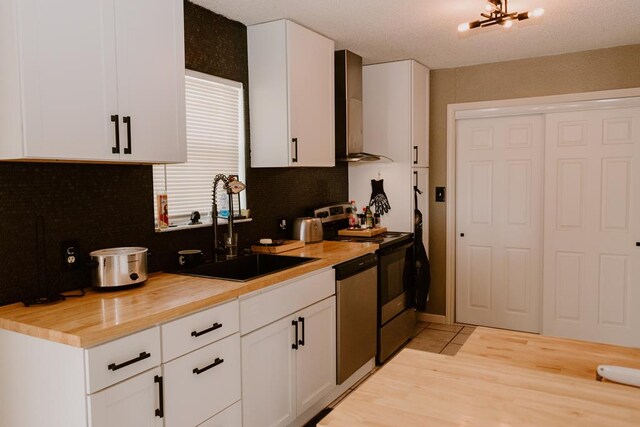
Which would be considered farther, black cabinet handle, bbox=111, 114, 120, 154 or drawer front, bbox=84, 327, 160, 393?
black cabinet handle, bbox=111, 114, 120, 154

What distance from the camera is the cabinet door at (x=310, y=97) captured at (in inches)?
131

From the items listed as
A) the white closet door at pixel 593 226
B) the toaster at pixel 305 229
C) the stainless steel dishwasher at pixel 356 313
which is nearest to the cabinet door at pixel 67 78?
the stainless steel dishwasher at pixel 356 313

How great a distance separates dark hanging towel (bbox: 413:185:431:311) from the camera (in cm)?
449

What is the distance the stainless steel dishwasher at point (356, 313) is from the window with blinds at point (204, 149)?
888 mm

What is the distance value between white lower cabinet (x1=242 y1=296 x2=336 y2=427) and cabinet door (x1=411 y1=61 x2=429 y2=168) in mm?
1974

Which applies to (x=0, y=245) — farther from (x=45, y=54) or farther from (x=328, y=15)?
(x=328, y=15)

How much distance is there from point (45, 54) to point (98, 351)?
110 centimetres

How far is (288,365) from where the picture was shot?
2.72m

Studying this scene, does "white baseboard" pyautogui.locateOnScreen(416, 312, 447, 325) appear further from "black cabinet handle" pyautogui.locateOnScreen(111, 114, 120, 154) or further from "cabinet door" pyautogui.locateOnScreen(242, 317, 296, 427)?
"black cabinet handle" pyautogui.locateOnScreen(111, 114, 120, 154)

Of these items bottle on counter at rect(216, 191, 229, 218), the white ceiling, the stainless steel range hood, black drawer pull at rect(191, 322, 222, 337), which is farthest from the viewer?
the stainless steel range hood

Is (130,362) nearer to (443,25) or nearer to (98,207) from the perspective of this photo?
(98,207)

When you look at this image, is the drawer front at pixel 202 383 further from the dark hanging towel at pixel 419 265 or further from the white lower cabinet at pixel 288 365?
the dark hanging towel at pixel 419 265

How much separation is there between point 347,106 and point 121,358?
2826 mm

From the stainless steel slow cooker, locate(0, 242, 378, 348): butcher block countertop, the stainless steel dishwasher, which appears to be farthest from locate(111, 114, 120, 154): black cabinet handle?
the stainless steel dishwasher
